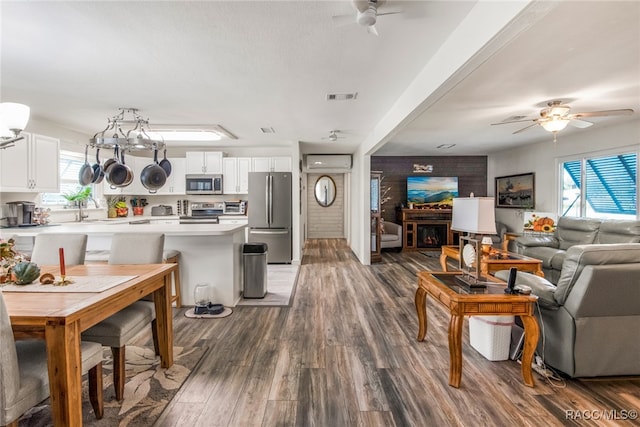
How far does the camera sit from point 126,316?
81.7 inches

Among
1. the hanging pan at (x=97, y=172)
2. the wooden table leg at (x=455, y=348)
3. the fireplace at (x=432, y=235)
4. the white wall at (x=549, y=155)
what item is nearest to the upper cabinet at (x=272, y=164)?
the hanging pan at (x=97, y=172)

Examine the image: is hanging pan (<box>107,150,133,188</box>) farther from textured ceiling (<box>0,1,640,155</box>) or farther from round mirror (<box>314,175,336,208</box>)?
round mirror (<box>314,175,336,208</box>)

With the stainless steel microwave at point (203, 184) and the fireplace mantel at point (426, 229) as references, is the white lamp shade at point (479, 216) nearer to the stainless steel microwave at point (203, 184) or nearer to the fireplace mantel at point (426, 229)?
the stainless steel microwave at point (203, 184)

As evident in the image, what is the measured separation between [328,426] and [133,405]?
4.09 ft

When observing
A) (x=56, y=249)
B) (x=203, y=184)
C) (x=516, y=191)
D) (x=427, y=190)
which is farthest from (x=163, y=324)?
(x=516, y=191)

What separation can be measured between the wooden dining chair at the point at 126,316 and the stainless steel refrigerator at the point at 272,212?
3341 millimetres

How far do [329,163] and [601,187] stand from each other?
517 centimetres

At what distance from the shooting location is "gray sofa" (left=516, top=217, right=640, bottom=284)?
407 centimetres

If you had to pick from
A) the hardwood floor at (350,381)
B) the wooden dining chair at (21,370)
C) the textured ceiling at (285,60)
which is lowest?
the hardwood floor at (350,381)

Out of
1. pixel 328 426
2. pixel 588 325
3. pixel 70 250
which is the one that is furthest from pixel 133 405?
pixel 588 325

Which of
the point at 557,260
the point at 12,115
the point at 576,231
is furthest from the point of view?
the point at 576,231

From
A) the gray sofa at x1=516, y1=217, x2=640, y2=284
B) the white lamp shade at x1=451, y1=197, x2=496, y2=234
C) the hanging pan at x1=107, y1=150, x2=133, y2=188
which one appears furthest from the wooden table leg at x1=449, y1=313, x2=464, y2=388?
the hanging pan at x1=107, y1=150, x2=133, y2=188

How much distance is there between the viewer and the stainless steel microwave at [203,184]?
630 centimetres

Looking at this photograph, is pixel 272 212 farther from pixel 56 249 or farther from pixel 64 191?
pixel 56 249
